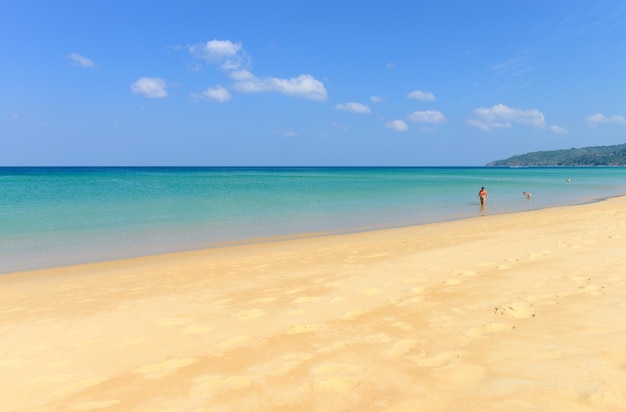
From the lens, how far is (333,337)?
173 inches

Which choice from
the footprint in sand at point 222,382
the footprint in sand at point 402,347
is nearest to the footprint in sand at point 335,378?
the footprint in sand at point 402,347

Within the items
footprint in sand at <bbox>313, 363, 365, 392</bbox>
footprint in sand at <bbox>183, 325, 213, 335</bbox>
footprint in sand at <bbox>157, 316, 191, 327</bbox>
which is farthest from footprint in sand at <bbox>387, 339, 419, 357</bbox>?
footprint in sand at <bbox>157, 316, 191, 327</bbox>

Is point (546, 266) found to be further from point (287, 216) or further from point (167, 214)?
point (167, 214)

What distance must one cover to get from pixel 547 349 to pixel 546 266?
392 centimetres

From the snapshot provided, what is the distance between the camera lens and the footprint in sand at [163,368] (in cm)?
370

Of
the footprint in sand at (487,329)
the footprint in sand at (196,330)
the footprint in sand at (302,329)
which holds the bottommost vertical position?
the footprint in sand at (196,330)

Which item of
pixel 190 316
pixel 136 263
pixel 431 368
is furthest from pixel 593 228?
pixel 136 263

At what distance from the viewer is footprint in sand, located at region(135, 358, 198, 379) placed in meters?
3.70

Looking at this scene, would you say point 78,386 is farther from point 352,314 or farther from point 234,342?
point 352,314

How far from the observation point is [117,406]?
318cm

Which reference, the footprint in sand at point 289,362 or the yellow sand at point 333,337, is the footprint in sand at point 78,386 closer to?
the yellow sand at point 333,337

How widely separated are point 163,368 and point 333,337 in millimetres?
1722

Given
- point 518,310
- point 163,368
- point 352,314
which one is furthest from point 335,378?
point 518,310

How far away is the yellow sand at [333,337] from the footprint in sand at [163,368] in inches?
0.8
